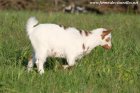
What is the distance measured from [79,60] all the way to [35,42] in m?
0.99

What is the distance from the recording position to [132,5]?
24.7 meters

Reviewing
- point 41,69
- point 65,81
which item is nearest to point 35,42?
point 41,69

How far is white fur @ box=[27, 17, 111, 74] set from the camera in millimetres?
7141

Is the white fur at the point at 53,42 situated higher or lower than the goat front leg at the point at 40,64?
higher

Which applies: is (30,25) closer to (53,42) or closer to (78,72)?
(53,42)

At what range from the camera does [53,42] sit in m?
7.16

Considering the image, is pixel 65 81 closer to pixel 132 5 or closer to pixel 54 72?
pixel 54 72

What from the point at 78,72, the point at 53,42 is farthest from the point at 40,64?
the point at 78,72

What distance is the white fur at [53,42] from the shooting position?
281 inches

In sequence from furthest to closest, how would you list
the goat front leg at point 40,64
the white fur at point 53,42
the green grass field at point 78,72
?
the goat front leg at point 40,64 → the white fur at point 53,42 → the green grass field at point 78,72

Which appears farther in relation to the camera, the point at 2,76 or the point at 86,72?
the point at 86,72

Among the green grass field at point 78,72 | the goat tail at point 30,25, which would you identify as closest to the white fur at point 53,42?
the goat tail at point 30,25

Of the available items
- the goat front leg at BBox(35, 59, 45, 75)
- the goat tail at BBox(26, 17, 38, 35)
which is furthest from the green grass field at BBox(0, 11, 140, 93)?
the goat tail at BBox(26, 17, 38, 35)

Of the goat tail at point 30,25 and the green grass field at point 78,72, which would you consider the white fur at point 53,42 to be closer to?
the goat tail at point 30,25
